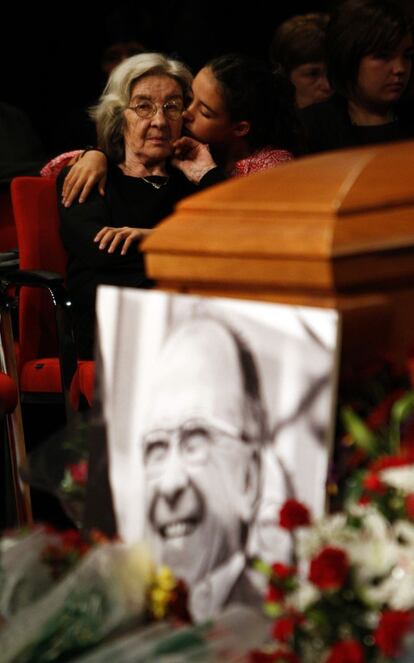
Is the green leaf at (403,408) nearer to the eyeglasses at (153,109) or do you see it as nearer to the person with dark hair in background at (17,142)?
the eyeglasses at (153,109)

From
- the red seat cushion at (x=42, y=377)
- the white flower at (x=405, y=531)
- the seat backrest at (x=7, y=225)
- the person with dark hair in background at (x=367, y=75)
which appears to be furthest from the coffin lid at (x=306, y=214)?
the seat backrest at (x=7, y=225)

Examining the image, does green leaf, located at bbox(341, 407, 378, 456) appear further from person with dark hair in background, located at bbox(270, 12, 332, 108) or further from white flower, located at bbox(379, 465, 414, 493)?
person with dark hair in background, located at bbox(270, 12, 332, 108)

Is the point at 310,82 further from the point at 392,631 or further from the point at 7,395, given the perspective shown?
the point at 392,631

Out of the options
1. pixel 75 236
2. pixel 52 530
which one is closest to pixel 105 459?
pixel 52 530

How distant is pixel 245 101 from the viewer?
3266 mm

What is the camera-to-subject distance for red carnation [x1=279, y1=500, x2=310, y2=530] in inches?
44.2

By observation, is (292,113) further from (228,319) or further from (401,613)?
(401,613)

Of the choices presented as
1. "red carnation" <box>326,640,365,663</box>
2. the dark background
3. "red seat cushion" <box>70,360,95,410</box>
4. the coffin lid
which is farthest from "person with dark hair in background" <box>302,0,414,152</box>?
"red carnation" <box>326,640,365,663</box>

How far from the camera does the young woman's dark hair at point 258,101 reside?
10.7ft

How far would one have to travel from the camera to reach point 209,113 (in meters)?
3.28

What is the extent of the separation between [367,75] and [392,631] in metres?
A: 2.65

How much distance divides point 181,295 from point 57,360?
214cm

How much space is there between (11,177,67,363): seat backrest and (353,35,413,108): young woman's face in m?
0.87

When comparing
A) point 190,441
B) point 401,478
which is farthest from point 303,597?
point 190,441
